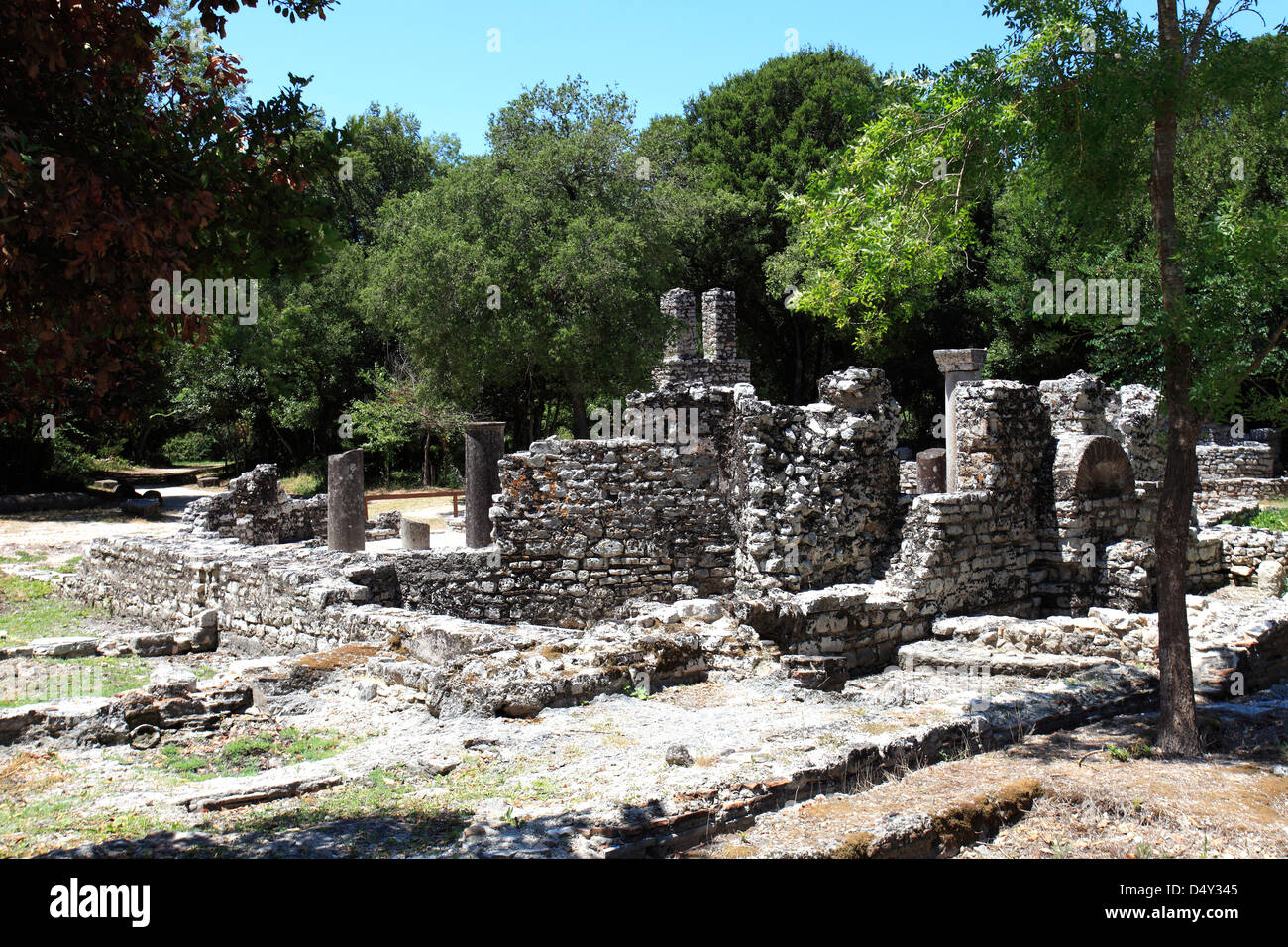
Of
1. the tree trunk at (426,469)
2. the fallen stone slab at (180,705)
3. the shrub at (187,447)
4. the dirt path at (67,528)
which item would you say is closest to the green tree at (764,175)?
the tree trunk at (426,469)

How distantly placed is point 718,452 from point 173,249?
786 cm

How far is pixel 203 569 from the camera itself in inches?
495

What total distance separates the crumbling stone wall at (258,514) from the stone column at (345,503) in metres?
1.76

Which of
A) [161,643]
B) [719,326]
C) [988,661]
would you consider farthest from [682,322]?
[988,661]

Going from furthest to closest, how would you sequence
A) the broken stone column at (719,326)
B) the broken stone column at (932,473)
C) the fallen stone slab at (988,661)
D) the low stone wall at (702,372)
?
the broken stone column at (719,326), the low stone wall at (702,372), the broken stone column at (932,473), the fallen stone slab at (988,661)

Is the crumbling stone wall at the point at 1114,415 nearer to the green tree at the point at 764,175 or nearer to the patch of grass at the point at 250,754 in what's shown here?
the patch of grass at the point at 250,754

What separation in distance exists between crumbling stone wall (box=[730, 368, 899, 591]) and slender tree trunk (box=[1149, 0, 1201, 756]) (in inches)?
142

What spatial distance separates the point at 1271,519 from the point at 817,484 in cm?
1329

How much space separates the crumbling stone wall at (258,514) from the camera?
52.9ft

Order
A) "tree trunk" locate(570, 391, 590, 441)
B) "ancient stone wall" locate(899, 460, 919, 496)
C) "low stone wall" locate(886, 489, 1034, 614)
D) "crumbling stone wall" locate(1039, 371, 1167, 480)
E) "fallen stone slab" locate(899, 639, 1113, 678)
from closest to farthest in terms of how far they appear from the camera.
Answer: "fallen stone slab" locate(899, 639, 1113, 678) → "low stone wall" locate(886, 489, 1034, 614) → "crumbling stone wall" locate(1039, 371, 1167, 480) → "ancient stone wall" locate(899, 460, 919, 496) → "tree trunk" locate(570, 391, 590, 441)

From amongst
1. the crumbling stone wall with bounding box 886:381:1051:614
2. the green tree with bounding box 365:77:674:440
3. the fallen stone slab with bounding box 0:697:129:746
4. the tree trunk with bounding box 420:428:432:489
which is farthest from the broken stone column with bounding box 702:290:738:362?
the fallen stone slab with bounding box 0:697:129:746

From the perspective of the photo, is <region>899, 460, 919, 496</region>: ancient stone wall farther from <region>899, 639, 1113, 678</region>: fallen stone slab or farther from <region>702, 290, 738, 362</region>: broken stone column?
<region>899, 639, 1113, 678</region>: fallen stone slab

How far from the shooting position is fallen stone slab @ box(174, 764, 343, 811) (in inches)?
222

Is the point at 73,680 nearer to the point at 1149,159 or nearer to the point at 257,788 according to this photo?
the point at 257,788
